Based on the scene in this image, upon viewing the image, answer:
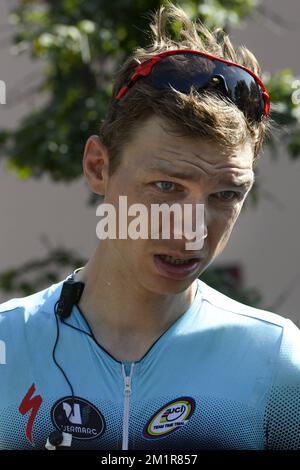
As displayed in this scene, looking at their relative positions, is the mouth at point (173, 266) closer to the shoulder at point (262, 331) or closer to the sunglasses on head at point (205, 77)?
the shoulder at point (262, 331)

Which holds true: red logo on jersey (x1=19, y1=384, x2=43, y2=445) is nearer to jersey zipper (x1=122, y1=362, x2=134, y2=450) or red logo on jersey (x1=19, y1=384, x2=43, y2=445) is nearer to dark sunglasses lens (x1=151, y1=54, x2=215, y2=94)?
jersey zipper (x1=122, y1=362, x2=134, y2=450)

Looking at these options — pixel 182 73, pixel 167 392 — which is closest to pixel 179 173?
pixel 182 73

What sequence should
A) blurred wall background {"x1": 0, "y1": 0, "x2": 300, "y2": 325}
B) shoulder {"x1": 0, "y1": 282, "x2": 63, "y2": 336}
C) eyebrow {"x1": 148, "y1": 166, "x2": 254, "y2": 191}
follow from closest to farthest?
eyebrow {"x1": 148, "y1": 166, "x2": 254, "y2": 191}
shoulder {"x1": 0, "y1": 282, "x2": 63, "y2": 336}
blurred wall background {"x1": 0, "y1": 0, "x2": 300, "y2": 325}

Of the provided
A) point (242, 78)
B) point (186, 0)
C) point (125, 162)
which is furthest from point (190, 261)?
point (186, 0)

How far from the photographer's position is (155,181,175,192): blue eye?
6.60 ft

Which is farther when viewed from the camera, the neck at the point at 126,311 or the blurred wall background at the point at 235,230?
the blurred wall background at the point at 235,230

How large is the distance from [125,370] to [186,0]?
7.77ft

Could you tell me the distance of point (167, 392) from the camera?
2.08 m

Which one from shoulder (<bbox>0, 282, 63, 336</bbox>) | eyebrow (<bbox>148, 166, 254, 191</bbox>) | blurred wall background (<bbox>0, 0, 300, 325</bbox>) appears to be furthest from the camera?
blurred wall background (<bbox>0, 0, 300, 325</bbox>)

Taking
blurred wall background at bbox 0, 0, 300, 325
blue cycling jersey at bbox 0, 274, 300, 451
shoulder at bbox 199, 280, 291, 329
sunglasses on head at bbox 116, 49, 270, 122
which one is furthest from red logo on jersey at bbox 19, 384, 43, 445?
blurred wall background at bbox 0, 0, 300, 325

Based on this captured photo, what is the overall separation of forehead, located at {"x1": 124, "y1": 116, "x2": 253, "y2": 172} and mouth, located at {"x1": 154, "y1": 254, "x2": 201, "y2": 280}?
207 mm

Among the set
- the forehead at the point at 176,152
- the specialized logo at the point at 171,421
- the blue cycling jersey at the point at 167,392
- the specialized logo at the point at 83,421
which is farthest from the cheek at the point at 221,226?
the specialized logo at the point at 83,421

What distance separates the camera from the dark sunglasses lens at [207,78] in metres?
2.04

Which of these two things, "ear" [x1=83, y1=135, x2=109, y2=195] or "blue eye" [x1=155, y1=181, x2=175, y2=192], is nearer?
"blue eye" [x1=155, y1=181, x2=175, y2=192]
